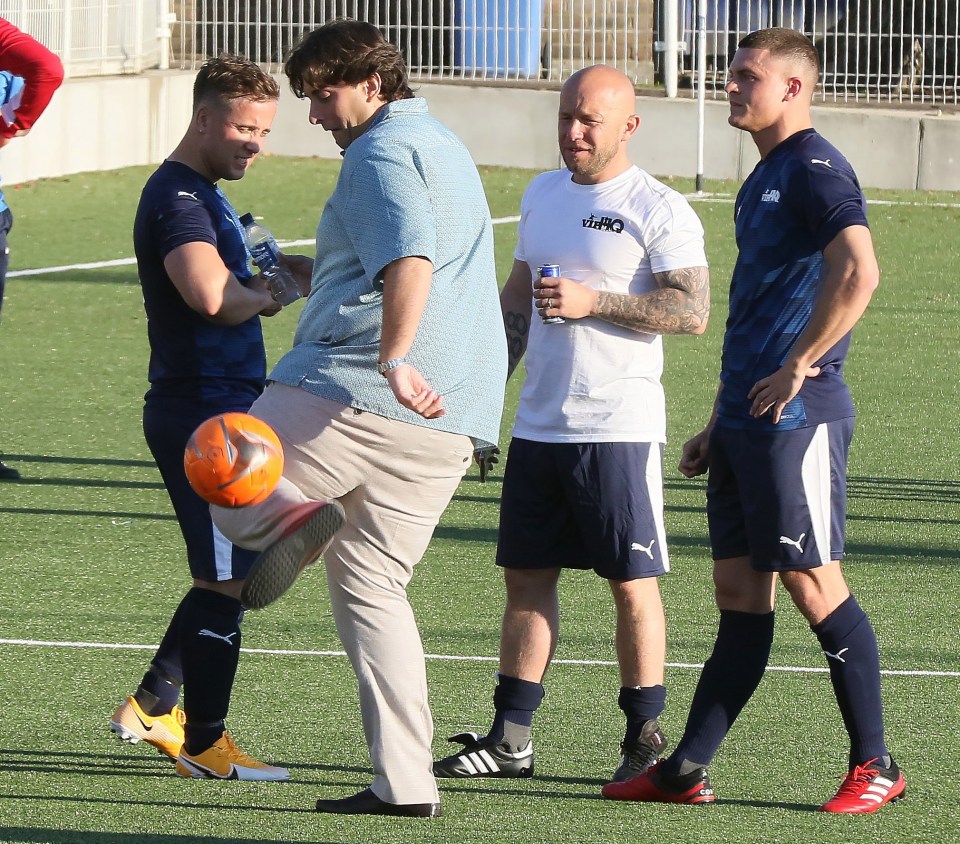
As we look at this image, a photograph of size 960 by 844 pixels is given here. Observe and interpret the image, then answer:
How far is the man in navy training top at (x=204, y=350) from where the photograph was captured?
476cm

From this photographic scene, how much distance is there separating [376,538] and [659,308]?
1048 mm

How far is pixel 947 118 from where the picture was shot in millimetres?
20359

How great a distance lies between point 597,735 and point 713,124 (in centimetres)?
1634

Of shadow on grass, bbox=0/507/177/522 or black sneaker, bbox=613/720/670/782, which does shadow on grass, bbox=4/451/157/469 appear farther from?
black sneaker, bbox=613/720/670/782

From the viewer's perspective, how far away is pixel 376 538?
14.4ft

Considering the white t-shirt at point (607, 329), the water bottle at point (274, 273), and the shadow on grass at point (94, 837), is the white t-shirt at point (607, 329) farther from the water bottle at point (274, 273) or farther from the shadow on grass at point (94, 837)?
the shadow on grass at point (94, 837)

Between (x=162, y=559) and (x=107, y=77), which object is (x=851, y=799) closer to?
(x=162, y=559)

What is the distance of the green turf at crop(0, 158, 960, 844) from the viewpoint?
4.55 m

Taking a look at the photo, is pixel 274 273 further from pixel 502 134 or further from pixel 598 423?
pixel 502 134

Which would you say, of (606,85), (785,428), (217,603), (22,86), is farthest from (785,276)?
(22,86)

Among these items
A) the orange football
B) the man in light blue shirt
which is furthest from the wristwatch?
the orange football

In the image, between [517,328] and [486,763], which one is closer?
[486,763]

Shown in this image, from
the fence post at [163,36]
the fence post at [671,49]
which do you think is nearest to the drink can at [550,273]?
the fence post at [671,49]

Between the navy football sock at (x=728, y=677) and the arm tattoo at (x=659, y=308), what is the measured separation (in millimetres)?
767
